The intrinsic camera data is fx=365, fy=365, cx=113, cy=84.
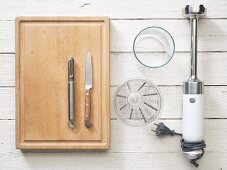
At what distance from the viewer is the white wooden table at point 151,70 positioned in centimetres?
84

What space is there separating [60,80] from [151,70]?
0.21 meters

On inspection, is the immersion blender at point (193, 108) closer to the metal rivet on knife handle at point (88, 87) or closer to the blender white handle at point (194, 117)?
the blender white handle at point (194, 117)

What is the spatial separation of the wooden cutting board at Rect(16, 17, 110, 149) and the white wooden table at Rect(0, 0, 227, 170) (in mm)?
26

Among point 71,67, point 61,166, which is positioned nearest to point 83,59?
point 71,67

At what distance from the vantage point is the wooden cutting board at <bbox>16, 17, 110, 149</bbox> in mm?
832

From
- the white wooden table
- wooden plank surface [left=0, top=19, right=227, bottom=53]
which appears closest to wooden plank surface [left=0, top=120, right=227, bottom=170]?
the white wooden table

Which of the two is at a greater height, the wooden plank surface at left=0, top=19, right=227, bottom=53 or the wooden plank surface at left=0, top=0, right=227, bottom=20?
the wooden plank surface at left=0, top=0, right=227, bottom=20

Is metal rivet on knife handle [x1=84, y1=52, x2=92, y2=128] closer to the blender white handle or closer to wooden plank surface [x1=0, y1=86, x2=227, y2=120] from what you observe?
wooden plank surface [x1=0, y1=86, x2=227, y2=120]

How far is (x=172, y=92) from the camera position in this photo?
0.85m

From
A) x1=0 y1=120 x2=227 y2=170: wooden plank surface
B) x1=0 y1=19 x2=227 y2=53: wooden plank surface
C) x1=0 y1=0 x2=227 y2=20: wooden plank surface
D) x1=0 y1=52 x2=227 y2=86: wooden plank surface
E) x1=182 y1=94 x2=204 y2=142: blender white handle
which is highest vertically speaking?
x1=0 y1=0 x2=227 y2=20: wooden plank surface

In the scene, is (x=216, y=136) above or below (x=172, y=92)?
→ below

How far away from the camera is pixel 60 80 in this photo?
Answer: 0.83m

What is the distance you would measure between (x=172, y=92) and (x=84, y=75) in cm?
21

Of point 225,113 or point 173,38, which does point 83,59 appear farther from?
point 225,113
